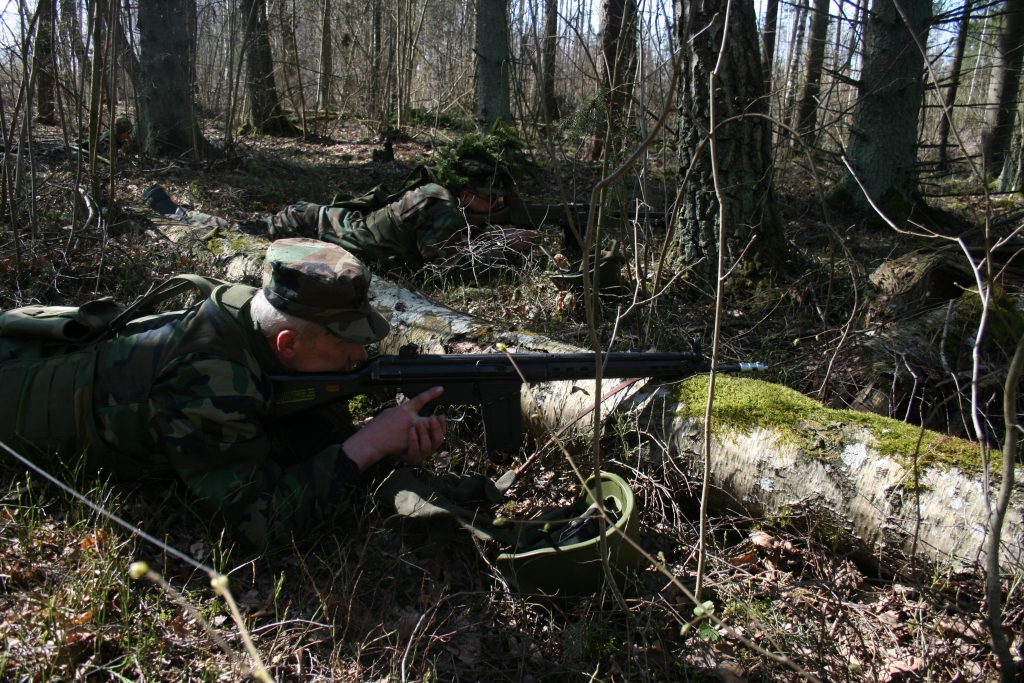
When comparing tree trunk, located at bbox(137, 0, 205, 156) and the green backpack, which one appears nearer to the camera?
the green backpack

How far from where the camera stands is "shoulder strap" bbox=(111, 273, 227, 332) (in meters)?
2.77

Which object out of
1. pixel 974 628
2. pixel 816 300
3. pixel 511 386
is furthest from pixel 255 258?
pixel 974 628

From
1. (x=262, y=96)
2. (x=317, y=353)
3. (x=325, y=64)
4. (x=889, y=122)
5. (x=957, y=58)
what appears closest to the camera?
(x=317, y=353)

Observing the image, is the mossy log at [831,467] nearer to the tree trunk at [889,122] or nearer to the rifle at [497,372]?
the rifle at [497,372]

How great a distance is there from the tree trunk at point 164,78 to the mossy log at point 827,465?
8.64m

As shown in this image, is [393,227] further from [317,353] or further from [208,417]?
[208,417]

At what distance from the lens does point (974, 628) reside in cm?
213

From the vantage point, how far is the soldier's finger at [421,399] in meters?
2.91

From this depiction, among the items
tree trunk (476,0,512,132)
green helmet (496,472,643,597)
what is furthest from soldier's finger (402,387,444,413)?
tree trunk (476,0,512,132)

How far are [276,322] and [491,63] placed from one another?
23.6ft

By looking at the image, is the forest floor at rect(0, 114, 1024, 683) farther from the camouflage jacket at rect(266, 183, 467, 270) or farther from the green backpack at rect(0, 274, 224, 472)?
the camouflage jacket at rect(266, 183, 467, 270)

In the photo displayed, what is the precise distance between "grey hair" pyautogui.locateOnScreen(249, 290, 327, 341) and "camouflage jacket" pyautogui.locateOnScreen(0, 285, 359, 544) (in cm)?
5

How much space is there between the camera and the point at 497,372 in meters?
3.03

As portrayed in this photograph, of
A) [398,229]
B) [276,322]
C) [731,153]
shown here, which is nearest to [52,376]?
[276,322]
